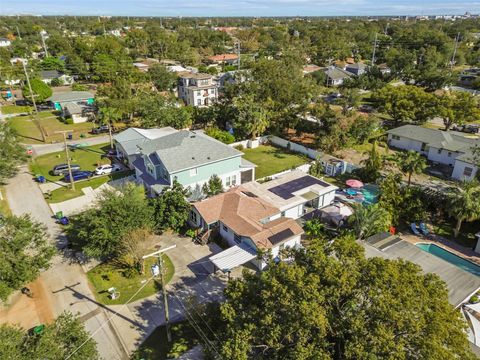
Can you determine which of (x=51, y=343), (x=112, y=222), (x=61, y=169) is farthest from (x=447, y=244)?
(x=61, y=169)

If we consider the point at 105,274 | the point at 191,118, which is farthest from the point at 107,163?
the point at 105,274

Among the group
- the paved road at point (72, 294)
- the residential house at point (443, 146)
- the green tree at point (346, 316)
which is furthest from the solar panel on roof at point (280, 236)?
the residential house at point (443, 146)

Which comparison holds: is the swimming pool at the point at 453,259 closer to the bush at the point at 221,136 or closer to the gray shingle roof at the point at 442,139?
the gray shingle roof at the point at 442,139

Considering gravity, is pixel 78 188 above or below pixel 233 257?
below

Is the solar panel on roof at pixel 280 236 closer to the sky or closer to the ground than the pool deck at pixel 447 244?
closer to the sky

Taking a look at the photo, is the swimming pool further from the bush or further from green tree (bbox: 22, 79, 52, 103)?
green tree (bbox: 22, 79, 52, 103)

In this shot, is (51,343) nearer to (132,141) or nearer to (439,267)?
(439,267)
